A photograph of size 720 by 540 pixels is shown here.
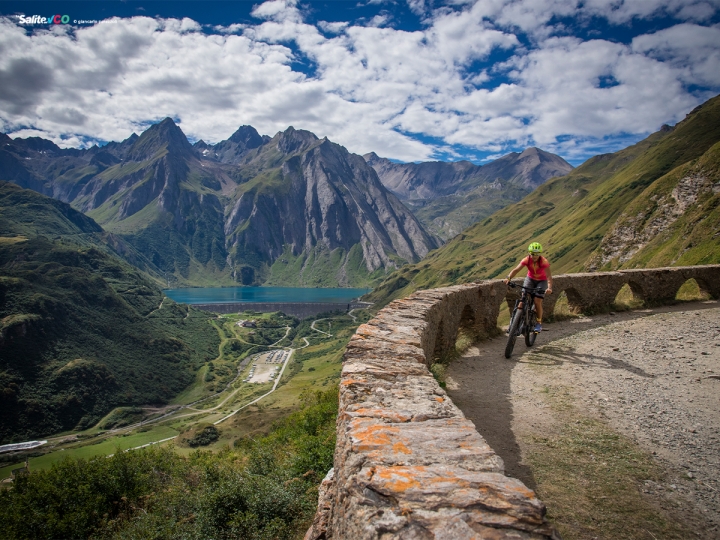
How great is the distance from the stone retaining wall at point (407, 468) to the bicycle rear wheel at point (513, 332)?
19.0ft

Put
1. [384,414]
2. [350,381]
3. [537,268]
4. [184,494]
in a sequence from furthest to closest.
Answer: [537,268] → [184,494] → [350,381] → [384,414]

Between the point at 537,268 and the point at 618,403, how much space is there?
16.0ft

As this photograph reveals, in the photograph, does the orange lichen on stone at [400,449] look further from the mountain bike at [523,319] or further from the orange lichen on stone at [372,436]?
the mountain bike at [523,319]

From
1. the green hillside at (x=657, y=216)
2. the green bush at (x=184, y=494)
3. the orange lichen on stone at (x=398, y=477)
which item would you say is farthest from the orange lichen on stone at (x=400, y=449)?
the green hillside at (x=657, y=216)

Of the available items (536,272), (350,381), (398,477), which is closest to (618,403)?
(536,272)

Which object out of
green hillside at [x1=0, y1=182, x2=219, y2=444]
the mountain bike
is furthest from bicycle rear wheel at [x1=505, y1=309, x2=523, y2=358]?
green hillside at [x1=0, y1=182, x2=219, y2=444]

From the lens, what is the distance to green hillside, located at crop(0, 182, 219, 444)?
113438mm

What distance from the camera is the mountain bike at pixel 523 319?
12.3 m

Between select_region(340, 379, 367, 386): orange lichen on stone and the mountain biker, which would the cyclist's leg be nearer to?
the mountain biker

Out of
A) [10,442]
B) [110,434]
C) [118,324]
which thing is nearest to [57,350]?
[118,324]

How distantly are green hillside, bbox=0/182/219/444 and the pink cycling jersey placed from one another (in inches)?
5470

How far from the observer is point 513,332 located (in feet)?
40.7

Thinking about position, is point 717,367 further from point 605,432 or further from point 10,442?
point 10,442

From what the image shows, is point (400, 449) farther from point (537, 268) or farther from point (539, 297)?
point (539, 297)
